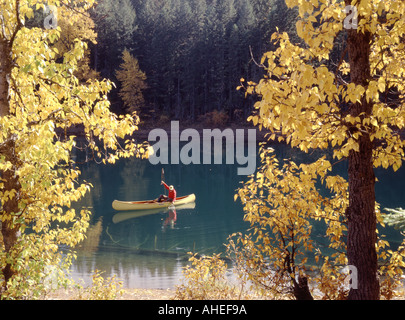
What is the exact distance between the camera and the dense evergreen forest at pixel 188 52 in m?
51.6

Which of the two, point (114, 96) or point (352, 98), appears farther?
point (114, 96)

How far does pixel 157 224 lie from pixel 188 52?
40.1 m

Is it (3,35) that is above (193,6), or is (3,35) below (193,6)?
below

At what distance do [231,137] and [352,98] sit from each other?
147ft

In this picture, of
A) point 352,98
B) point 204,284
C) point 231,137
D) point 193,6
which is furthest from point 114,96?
point 352,98

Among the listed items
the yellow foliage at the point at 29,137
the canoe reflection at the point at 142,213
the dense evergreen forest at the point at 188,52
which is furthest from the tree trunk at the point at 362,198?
the dense evergreen forest at the point at 188,52

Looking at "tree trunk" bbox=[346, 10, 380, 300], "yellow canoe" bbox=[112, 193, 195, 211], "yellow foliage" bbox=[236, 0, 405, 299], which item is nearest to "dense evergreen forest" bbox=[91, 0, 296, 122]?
"yellow canoe" bbox=[112, 193, 195, 211]

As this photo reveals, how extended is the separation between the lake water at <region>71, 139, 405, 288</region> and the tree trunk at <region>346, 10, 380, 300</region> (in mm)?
7372

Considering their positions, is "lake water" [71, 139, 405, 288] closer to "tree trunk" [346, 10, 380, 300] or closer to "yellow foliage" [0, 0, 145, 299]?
"yellow foliage" [0, 0, 145, 299]

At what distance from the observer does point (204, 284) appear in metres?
7.08

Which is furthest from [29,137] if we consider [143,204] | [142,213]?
[143,204]

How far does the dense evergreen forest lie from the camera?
169 feet
